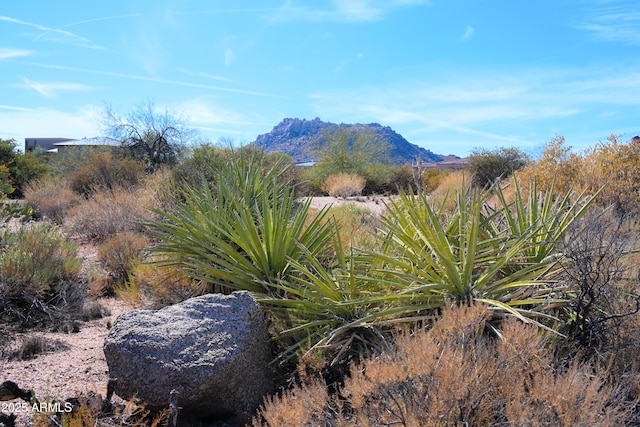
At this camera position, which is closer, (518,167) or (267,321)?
(267,321)

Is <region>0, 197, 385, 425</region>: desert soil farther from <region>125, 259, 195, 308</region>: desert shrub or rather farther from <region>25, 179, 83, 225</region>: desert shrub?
<region>25, 179, 83, 225</region>: desert shrub

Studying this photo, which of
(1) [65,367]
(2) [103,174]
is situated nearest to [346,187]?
(2) [103,174]

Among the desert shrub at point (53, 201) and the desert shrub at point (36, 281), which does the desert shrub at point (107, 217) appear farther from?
the desert shrub at point (36, 281)

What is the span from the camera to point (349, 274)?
4598 mm

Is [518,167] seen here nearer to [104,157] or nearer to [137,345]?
[104,157]

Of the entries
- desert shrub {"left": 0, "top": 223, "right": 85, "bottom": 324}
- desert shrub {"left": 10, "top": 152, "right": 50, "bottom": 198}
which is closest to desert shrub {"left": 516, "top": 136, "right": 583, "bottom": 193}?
desert shrub {"left": 0, "top": 223, "right": 85, "bottom": 324}

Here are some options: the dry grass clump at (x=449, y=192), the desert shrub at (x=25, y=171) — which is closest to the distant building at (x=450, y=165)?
the dry grass clump at (x=449, y=192)

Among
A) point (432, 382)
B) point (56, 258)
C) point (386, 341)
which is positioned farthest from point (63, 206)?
point (432, 382)

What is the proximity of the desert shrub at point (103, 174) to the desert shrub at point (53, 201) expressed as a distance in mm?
1373

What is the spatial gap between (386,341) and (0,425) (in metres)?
2.60

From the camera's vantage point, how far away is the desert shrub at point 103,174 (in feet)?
66.0

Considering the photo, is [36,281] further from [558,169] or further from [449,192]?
[558,169]

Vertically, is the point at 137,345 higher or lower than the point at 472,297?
lower

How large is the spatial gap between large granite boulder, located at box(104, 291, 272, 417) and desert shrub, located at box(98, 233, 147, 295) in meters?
5.51
